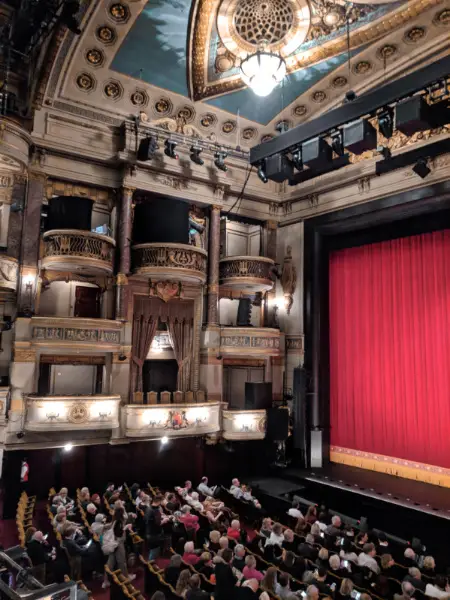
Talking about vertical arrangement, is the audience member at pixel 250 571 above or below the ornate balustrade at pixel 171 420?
below

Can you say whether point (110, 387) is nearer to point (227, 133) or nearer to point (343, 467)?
point (343, 467)

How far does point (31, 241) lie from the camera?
10.8m

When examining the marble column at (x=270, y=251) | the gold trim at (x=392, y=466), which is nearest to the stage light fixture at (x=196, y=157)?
the marble column at (x=270, y=251)

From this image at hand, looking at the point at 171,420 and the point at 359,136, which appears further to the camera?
the point at 171,420

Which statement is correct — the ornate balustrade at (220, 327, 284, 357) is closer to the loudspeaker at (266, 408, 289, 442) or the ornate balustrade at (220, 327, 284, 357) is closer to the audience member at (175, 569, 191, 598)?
the loudspeaker at (266, 408, 289, 442)

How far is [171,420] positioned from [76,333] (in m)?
3.00

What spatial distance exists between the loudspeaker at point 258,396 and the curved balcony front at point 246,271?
2.69m

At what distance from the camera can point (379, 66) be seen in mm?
11430

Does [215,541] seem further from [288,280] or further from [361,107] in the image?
[288,280]

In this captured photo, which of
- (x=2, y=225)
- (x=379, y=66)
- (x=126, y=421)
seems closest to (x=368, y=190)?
(x=379, y=66)

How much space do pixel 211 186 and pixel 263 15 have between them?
4.25 meters

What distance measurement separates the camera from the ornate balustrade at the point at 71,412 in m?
10.1

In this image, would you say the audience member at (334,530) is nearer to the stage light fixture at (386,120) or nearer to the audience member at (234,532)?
the audience member at (234,532)

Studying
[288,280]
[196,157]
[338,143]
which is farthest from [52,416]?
[338,143]
